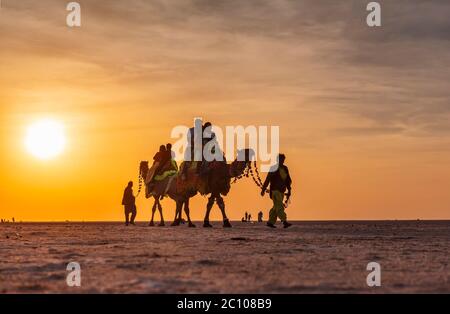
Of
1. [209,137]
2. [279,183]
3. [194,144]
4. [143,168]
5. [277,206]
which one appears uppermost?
[209,137]

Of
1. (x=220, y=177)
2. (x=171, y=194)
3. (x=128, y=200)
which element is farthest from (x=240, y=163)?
(x=128, y=200)

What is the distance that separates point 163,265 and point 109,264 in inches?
34.0

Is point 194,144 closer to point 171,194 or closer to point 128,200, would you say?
point 171,194

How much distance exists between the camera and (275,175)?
28.3m

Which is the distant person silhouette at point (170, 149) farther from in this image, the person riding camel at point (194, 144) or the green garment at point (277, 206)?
the green garment at point (277, 206)

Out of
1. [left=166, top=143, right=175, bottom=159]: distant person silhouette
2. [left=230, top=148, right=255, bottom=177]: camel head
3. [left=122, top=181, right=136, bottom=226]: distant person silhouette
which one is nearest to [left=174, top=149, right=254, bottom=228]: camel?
[left=230, top=148, right=255, bottom=177]: camel head

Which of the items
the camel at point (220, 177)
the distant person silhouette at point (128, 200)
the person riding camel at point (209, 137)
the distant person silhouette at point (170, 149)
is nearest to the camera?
the person riding camel at point (209, 137)

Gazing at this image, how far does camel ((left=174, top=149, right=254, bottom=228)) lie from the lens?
97.9ft

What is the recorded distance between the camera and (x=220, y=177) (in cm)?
2983

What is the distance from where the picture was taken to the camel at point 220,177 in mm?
29828

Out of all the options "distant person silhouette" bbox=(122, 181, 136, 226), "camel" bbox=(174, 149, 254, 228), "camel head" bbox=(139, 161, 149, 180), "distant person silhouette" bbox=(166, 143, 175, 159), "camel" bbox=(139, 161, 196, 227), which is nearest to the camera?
"camel" bbox=(174, 149, 254, 228)

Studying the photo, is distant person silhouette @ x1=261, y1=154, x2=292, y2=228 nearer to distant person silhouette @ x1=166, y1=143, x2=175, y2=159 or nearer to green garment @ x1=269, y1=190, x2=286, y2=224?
green garment @ x1=269, y1=190, x2=286, y2=224

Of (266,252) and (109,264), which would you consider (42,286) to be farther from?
(266,252)

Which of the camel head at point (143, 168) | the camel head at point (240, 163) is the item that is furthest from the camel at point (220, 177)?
the camel head at point (143, 168)
